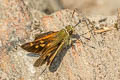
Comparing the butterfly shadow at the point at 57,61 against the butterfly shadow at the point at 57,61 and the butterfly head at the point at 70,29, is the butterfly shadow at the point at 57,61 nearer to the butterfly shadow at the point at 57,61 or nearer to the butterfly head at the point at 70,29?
the butterfly shadow at the point at 57,61

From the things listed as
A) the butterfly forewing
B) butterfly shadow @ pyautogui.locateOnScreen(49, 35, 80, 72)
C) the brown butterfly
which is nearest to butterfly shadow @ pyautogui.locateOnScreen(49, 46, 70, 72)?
butterfly shadow @ pyautogui.locateOnScreen(49, 35, 80, 72)

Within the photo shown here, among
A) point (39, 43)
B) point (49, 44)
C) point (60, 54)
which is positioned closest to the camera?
point (39, 43)

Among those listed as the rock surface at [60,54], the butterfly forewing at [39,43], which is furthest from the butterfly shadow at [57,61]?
the butterfly forewing at [39,43]

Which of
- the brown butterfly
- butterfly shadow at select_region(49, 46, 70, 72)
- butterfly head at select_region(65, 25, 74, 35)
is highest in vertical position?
butterfly head at select_region(65, 25, 74, 35)

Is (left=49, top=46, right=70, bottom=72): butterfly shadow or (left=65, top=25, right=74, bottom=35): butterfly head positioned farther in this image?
(left=65, top=25, right=74, bottom=35): butterfly head

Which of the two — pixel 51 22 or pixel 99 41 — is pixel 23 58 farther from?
pixel 99 41

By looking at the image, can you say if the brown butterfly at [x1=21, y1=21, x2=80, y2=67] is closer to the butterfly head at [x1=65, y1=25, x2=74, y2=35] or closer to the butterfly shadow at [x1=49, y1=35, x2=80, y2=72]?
the butterfly head at [x1=65, y1=25, x2=74, y2=35]

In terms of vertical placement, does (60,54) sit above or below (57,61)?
above

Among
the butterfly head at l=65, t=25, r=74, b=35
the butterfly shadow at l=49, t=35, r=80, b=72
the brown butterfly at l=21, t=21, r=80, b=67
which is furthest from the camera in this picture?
the butterfly head at l=65, t=25, r=74, b=35

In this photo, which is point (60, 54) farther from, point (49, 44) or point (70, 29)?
point (70, 29)

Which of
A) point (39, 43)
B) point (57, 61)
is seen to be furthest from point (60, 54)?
point (39, 43)

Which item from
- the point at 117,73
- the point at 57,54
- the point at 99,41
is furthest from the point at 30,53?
the point at 117,73
